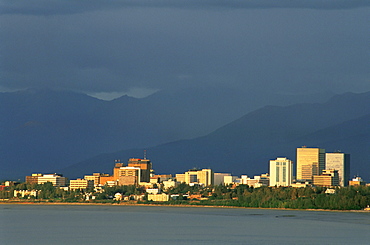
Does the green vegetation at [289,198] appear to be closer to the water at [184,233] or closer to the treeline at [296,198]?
the treeline at [296,198]

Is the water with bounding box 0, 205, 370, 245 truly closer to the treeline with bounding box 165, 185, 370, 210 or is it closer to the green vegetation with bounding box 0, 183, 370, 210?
the treeline with bounding box 165, 185, 370, 210

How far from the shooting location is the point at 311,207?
149m

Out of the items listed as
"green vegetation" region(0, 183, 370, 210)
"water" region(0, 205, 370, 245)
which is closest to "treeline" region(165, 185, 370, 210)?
"green vegetation" region(0, 183, 370, 210)

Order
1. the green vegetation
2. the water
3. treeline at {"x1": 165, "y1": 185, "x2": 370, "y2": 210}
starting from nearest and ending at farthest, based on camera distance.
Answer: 1. the water
2. treeline at {"x1": 165, "y1": 185, "x2": 370, "y2": 210}
3. the green vegetation

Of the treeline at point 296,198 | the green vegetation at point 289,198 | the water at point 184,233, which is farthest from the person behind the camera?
the green vegetation at point 289,198

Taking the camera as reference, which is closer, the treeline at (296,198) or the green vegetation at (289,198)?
the treeline at (296,198)

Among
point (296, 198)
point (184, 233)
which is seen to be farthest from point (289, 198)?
point (184, 233)

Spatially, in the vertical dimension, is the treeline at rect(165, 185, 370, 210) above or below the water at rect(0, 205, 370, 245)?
above

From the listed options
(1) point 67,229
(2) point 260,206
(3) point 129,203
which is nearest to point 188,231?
(1) point 67,229

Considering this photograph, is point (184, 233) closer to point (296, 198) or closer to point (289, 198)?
point (296, 198)

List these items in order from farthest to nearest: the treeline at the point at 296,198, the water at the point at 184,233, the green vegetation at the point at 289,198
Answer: the green vegetation at the point at 289,198 < the treeline at the point at 296,198 < the water at the point at 184,233

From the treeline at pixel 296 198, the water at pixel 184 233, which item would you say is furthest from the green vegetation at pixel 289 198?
the water at pixel 184 233

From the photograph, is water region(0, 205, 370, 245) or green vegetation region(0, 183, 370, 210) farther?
green vegetation region(0, 183, 370, 210)

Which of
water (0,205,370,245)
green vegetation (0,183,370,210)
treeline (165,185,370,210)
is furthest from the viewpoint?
green vegetation (0,183,370,210)
